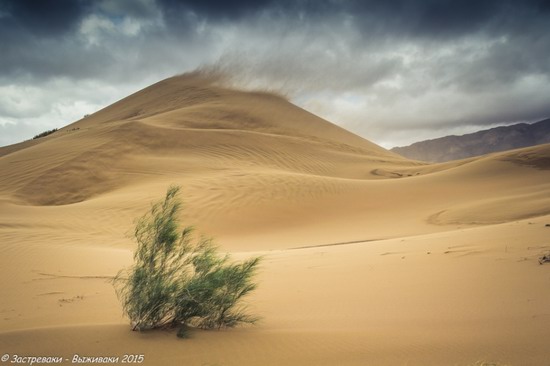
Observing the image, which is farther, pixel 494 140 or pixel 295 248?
pixel 494 140

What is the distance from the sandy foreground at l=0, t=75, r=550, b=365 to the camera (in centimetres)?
289

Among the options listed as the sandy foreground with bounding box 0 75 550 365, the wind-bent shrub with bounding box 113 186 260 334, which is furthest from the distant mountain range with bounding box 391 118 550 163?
the wind-bent shrub with bounding box 113 186 260 334

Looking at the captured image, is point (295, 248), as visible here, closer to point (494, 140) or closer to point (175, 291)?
point (175, 291)

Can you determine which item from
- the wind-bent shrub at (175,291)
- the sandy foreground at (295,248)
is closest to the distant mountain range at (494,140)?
the sandy foreground at (295,248)

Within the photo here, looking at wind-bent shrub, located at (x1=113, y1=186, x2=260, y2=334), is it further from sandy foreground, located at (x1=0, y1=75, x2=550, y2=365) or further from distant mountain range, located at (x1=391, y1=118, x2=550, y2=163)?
distant mountain range, located at (x1=391, y1=118, x2=550, y2=163)

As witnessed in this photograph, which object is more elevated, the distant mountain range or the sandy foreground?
the distant mountain range

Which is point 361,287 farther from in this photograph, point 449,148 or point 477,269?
point 449,148

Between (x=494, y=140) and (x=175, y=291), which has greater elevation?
(x=494, y=140)

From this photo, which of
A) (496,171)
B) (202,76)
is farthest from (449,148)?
(496,171)

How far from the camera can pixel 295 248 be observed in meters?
10.4

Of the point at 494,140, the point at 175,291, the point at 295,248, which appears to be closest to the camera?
the point at 175,291

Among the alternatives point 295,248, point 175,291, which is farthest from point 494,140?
point 175,291

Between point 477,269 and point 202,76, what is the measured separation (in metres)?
64.9

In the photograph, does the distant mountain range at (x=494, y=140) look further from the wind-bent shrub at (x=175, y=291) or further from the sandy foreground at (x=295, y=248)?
the wind-bent shrub at (x=175, y=291)
